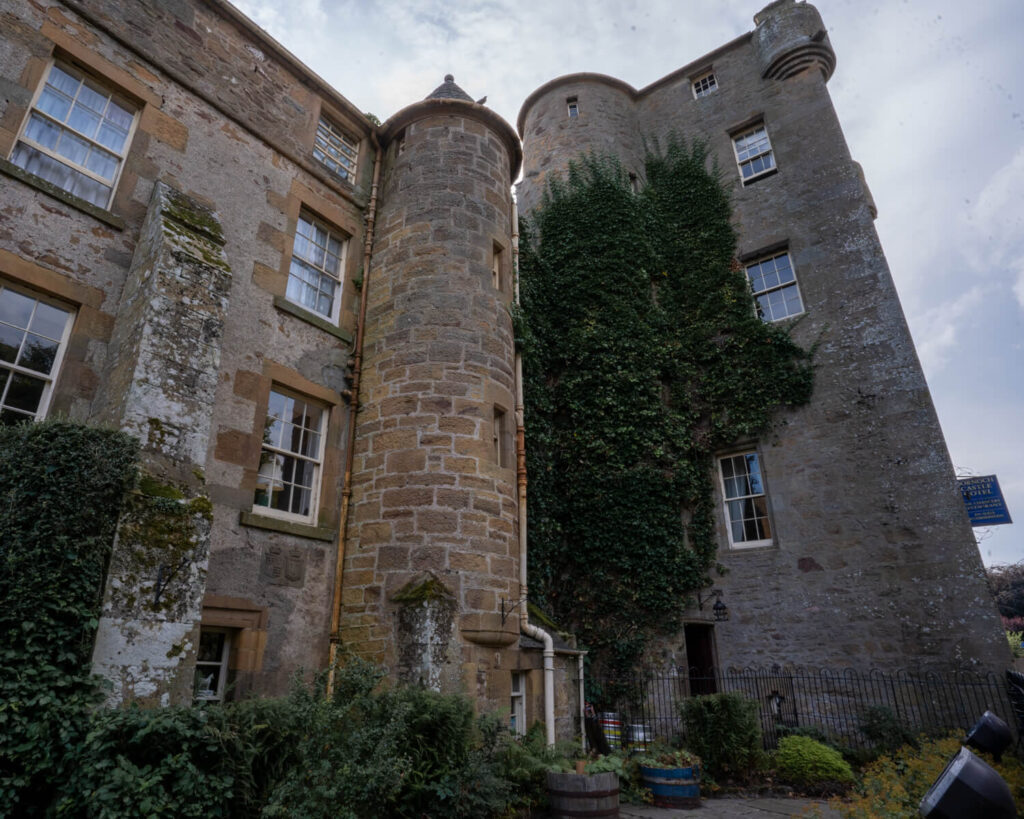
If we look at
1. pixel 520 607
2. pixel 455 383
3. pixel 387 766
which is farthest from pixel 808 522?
pixel 387 766

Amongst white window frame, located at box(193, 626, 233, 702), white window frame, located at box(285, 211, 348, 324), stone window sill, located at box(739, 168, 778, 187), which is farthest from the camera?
stone window sill, located at box(739, 168, 778, 187)

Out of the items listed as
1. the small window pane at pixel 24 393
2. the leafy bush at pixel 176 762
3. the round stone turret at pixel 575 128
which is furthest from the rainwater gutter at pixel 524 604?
the round stone turret at pixel 575 128

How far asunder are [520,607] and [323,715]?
12.0ft

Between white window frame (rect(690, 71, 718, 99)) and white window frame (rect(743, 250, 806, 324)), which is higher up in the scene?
white window frame (rect(690, 71, 718, 99))

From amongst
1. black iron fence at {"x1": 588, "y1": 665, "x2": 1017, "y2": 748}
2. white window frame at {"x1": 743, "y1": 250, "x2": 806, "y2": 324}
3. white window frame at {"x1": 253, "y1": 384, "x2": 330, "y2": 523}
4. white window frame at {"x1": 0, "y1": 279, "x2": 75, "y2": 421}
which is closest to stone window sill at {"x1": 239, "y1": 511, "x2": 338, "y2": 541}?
white window frame at {"x1": 253, "y1": 384, "x2": 330, "y2": 523}

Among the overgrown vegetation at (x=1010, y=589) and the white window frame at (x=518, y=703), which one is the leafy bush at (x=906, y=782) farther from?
the overgrown vegetation at (x=1010, y=589)

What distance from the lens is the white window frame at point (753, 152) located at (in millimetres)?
13766

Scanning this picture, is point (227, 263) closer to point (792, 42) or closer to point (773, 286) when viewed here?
point (773, 286)

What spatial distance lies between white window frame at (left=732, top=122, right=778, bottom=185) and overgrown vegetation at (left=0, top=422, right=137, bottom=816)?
14.1 m

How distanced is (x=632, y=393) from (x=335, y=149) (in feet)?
23.3

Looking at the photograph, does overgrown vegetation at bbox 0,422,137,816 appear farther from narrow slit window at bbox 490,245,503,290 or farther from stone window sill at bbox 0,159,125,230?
narrow slit window at bbox 490,245,503,290

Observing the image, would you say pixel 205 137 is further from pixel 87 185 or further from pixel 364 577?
pixel 364 577

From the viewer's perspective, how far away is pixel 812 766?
7871 mm

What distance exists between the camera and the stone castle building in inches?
232
